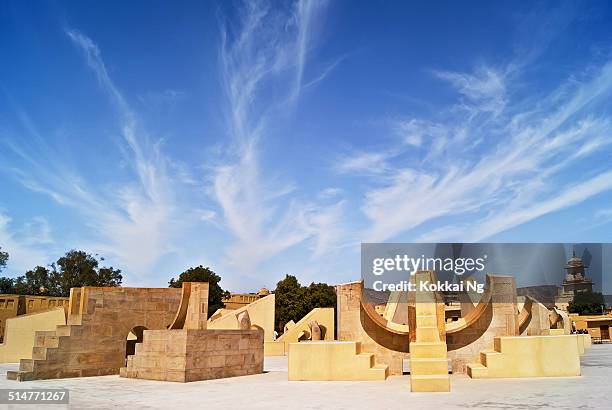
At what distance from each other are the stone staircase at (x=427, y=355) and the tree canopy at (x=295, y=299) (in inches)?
1438

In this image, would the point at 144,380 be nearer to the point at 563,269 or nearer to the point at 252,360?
the point at 252,360

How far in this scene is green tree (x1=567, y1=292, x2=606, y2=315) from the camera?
6950 cm

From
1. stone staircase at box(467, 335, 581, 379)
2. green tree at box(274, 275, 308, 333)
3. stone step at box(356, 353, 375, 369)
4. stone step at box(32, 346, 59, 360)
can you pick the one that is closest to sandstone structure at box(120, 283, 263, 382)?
stone step at box(32, 346, 59, 360)

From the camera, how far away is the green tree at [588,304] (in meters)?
69.5

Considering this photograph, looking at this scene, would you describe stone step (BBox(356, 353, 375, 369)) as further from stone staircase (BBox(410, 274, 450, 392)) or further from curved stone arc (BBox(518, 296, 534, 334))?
curved stone arc (BBox(518, 296, 534, 334))

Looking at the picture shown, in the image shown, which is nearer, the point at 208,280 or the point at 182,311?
the point at 182,311

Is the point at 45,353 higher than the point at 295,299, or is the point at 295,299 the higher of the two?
the point at 295,299

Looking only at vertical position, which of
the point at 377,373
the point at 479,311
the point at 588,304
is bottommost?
the point at 377,373

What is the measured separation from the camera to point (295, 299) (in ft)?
156

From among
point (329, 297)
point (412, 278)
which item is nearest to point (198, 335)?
point (412, 278)

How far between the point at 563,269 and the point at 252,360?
8434cm

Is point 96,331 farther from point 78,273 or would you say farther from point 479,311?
point 78,273

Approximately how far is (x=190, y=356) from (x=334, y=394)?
453 centimetres

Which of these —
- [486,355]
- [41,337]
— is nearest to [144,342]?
[41,337]
